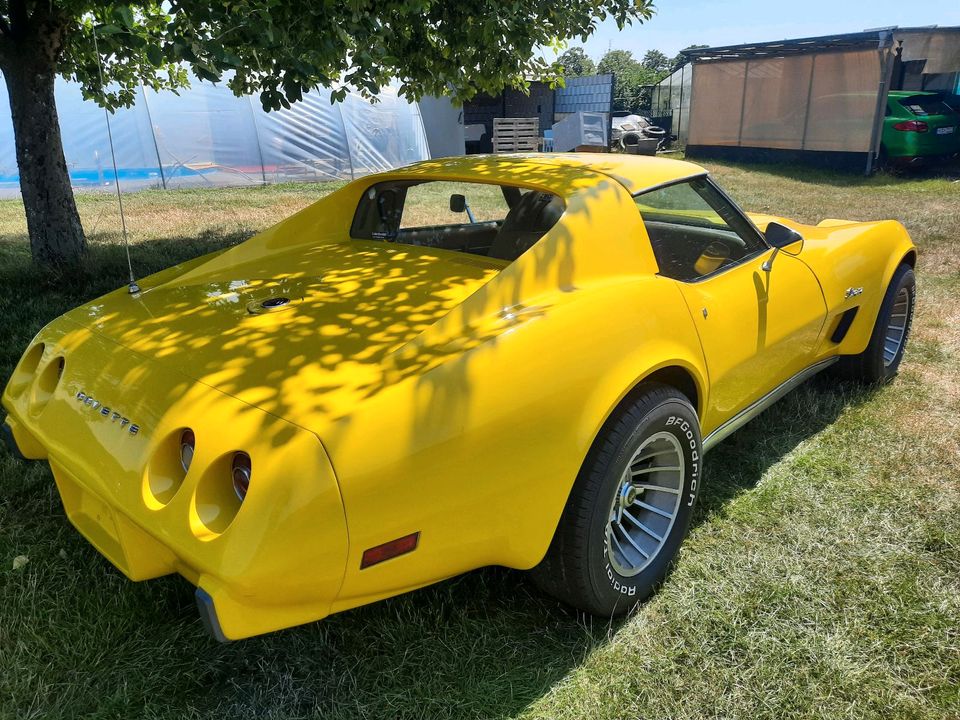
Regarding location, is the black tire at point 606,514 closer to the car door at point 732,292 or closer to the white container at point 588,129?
the car door at point 732,292

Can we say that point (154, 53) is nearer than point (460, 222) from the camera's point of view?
Yes

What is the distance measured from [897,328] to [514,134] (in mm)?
17723

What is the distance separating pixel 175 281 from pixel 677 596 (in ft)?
7.26

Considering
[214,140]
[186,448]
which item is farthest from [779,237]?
[214,140]

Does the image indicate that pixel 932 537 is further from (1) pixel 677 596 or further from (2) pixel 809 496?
(1) pixel 677 596

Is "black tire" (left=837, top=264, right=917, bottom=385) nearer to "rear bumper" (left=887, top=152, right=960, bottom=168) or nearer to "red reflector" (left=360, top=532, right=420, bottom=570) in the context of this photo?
"red reflector" (left=360, top=532, right=420, bottom=570)

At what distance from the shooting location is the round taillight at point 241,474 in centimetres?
176

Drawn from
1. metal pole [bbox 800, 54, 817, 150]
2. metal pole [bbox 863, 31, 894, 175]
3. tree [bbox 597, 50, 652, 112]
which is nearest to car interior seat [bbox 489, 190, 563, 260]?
metal pole [bbox 863, 31, 894, 175]

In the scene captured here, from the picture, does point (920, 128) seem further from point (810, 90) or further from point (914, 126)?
point (810, 90)

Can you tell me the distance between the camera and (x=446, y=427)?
71.2 inches

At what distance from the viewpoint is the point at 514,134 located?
20.7m

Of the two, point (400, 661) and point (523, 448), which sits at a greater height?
point (523, 448)

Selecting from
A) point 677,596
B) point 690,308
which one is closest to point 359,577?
point 677,596

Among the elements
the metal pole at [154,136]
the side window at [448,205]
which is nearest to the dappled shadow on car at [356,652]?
the side window at [448,205]
